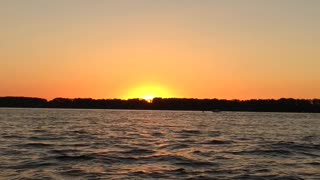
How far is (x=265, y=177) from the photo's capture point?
23.5 metres

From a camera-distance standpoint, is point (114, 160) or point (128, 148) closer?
point (114, 160)

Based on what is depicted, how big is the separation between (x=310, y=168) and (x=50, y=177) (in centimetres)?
1490

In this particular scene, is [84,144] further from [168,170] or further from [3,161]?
Answer: [168,170]

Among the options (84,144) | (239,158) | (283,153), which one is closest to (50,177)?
(239,158)

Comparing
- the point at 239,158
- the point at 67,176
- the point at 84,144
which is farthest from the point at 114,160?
the point at 84,144

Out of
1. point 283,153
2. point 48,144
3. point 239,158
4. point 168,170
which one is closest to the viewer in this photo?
point 168,170

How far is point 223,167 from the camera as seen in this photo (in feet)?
87.0

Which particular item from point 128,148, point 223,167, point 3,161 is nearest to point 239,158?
point 223,167

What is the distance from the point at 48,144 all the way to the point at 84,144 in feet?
9.70

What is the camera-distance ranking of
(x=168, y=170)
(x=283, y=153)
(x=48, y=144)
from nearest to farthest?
(x=168, y=170), (x=283, y=153), (x=48, y=144)

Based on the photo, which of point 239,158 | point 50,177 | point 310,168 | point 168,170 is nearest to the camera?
point 50,177

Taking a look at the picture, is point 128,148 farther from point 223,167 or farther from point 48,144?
point 223,167

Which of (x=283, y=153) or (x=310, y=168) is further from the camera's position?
(x=283, y=153)

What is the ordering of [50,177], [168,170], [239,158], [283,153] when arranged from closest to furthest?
[50,177]
[168,170]
[239,158]
[283,153]
